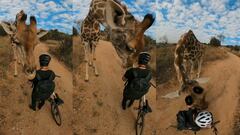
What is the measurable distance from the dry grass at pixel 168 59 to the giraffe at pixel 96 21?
0.95 meters

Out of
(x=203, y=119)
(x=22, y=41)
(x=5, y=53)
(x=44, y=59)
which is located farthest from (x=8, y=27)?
(x=203, y=119)

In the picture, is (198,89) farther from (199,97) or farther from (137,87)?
(137,87)

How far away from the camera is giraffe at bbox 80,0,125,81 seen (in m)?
9.49

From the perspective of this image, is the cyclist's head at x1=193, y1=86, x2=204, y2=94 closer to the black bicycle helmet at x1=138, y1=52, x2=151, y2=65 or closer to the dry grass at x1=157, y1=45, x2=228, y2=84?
the dry grass at x1=157, y1=45, x2=228, y2=84

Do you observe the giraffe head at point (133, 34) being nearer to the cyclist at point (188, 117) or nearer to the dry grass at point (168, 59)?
the dry grass at point (168, 59)

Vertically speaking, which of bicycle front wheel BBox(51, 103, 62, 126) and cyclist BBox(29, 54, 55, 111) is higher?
cyclist BBox(29, 54, 55, 111)

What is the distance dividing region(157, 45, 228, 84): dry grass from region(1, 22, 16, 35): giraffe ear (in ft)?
8.62

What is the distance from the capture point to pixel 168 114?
9891 mm

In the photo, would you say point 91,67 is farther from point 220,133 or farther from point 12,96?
point 220,133

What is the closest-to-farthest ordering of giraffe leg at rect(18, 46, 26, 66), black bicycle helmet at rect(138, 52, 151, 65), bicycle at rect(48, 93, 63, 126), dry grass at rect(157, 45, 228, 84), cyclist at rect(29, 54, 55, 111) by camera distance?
cyclist at rect(29, 54, 55, 111)
giraffe leg at rect(18, 46, 26, 66)
bicycle at rect(48, 93, 63, 126)
black bicycle helmet at rect(138, 52, 151, 65)
dry grass at rect(157, 45, 228, 84)

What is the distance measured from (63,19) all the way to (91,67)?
0.97 metres

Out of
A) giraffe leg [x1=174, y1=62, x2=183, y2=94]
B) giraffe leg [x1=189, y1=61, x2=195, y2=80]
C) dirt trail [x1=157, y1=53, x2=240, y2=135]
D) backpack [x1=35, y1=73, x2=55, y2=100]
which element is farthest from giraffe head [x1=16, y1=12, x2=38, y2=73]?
giraffe leg [x1=189, y1=61, x2=195, y2=80]

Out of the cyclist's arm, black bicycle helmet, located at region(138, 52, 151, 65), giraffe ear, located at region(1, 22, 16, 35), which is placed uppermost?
giraffe ear, located at region(1, 22, 16, 35)

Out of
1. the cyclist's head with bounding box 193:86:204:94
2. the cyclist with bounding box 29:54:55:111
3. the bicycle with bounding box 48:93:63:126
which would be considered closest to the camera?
the cyclist with bounding box 29:54:55:111
